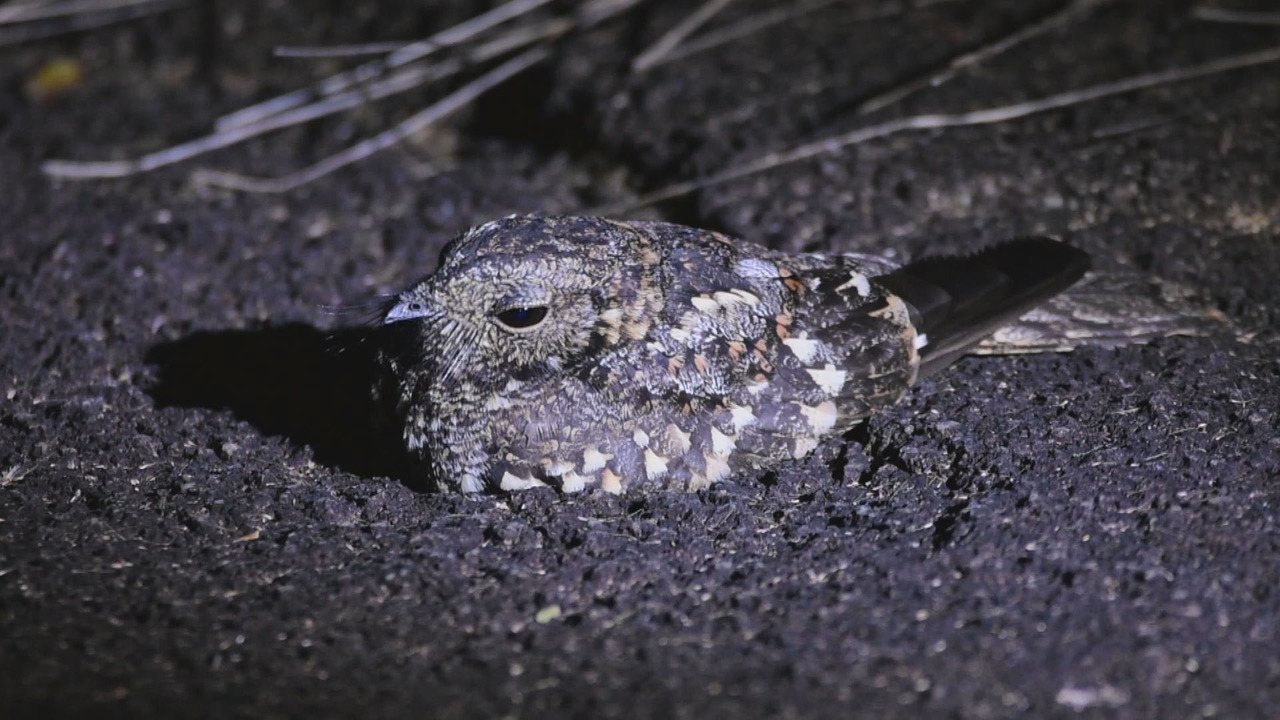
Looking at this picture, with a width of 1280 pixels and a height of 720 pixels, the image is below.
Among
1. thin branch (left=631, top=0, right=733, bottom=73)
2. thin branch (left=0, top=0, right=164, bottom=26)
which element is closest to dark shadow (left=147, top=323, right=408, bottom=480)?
thin branch (left=631, top=0, right=733, bottom=73)

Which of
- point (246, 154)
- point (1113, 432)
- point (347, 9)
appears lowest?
point (1113, 432)

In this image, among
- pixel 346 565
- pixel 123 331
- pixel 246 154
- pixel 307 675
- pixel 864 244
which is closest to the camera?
pixel 307 675

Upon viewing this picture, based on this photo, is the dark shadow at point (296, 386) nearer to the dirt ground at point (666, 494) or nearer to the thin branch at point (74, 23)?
the dirt ground at point (666, 494)

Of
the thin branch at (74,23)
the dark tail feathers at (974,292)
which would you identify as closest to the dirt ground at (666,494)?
the dark tail feathers at (974,292)

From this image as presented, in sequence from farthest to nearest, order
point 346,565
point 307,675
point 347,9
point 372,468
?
point 347,9 < point 372,468 < point 346,565 < point 307,675

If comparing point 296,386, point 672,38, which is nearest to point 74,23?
point 672,38

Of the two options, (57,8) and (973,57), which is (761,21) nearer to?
(973,57)

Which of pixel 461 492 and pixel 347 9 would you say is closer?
pixel 461 492

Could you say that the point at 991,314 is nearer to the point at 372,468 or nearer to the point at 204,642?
the point at 372,468

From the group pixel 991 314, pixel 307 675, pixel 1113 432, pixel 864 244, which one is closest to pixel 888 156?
pixel 864 244
